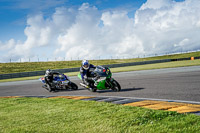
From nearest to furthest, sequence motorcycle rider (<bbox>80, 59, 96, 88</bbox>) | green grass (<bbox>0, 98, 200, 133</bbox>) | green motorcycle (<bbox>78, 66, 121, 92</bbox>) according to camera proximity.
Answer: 1. green grass (<bbox>0, 98, 200, 133</bbox>)
2. green motorcycle (<bbox>78, 66, 121, 92</bbox>)
3. motorcycle rider (<bbox>80, 59, 96, 88</bbox>)

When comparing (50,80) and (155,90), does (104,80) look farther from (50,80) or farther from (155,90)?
(50,80)

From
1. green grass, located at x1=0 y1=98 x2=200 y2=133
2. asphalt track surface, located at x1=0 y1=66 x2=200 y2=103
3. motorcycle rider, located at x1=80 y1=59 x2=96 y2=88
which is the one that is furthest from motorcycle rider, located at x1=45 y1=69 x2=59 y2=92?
green grass, located at x1=0 y1=98 x2=200 y2=133

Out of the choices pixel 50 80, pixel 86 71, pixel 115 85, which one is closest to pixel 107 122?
pixel 115 85

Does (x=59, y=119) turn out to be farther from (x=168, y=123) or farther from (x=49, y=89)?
(x=49, y=89)

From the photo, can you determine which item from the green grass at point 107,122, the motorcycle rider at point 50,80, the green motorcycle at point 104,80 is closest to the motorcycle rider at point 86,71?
the green motorcycle at point 104,80

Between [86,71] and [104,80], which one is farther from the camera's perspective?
[86,71]

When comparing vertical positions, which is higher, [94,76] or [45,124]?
[94,76]

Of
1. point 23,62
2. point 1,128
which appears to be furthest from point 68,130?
point 23,62

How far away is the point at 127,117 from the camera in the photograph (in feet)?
13.7

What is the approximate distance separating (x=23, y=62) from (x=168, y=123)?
66.3 m

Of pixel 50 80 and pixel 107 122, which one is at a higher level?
pixel 50 80

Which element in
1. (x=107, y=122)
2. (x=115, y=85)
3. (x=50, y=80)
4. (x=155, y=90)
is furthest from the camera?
(x=50, y=80)

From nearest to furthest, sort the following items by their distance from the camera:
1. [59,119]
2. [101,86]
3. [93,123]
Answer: [93,123]
[59,119]
[101,86]

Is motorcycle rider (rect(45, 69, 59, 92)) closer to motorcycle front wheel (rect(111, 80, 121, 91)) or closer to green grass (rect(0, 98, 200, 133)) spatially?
motorcycle front wheel (rect(111, 80, 121, 91))
